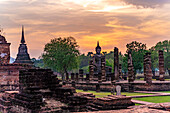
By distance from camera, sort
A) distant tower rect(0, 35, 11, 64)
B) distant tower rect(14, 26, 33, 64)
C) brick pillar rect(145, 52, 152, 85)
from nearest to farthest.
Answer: distant tower rect(0, 35, 11, 64)
brick pillar rect(145, 52, 152, 85)
distant tower rect(14, 26, 33, 64)

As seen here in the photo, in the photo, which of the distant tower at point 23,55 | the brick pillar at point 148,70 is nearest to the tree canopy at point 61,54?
the distant tower at point 23,55

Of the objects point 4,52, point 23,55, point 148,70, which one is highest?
point 23,55

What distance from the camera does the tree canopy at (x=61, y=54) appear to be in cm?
4666

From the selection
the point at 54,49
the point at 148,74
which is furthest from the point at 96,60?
the point at 148,74

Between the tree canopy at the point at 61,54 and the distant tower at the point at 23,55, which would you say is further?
the tree canopy at the point at 61,54

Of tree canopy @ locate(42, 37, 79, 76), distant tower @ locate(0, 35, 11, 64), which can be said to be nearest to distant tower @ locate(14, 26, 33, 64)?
tree canopy @ locate(42, 37, 79, 76)

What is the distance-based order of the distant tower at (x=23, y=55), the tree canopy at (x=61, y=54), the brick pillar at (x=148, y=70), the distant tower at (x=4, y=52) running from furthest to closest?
1. the tree canopy at (x=61, y=54)
2. the distant tower at (x=23, y=55)
3. the brick pillar at (x=148, y=70)
4. the distant tower at (x=4, y=52)

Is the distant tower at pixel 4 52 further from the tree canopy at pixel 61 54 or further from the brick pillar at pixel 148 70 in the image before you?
the tree canopy at pixel 61 54

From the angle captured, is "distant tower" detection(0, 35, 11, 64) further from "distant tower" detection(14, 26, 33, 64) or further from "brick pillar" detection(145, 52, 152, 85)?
"distant tower" detection(14, 26, 33, 64)

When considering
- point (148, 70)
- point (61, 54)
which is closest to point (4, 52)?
point (148, 70)

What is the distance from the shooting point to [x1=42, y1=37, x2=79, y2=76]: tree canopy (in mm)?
46656

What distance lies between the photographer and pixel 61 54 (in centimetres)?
4653

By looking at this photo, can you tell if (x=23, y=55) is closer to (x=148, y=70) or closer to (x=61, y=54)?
(x=61, y=54)

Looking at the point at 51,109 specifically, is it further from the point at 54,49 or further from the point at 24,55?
the point at 54,49
